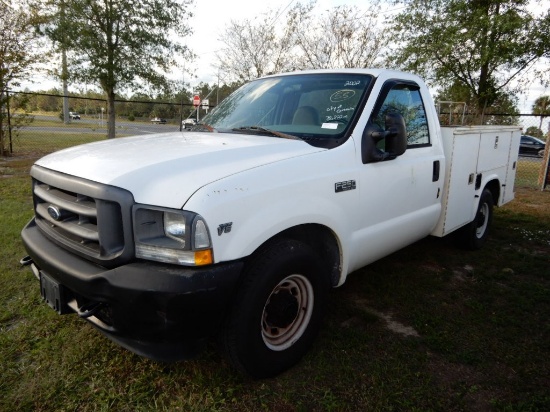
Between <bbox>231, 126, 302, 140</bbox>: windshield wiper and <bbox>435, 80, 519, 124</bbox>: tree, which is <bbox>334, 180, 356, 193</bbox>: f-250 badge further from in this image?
<bbox>435, 80, 519, 124</bbox>: tree

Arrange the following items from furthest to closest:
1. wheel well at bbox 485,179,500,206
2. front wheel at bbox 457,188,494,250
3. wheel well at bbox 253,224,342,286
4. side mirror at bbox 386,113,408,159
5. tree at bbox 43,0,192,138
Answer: tree at bbox 43,0,192,138
wheel well at bbox 485,179,500,206
front wheel at bbox 457,188,494,250
side mirror at bbox 386,113,408,159
wheel well at bbox 253,224,342,286

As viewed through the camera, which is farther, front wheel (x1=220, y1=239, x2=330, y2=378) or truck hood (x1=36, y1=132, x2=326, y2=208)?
front wheel (x1=220, y1=239, x2=330, y2=378)

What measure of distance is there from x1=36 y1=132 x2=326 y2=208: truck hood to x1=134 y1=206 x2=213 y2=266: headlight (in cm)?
7

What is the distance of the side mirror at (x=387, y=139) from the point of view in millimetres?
2717

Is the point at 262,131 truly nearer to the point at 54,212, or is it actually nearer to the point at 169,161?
the point at 169,161

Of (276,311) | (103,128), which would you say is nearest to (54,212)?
(276,311)

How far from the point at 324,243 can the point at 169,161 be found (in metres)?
1.18

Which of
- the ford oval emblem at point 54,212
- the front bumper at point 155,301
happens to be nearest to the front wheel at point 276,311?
the front bumper at point 155,301

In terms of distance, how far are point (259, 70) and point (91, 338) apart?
17.1m

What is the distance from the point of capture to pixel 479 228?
499cm

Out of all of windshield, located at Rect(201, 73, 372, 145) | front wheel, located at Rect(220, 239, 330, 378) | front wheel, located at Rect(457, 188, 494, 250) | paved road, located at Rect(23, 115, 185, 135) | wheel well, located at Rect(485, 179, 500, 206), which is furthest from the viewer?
paved road, located at Rect(23, 115, 185, 135)

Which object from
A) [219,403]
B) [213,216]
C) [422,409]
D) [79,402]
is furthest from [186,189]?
[422,409]

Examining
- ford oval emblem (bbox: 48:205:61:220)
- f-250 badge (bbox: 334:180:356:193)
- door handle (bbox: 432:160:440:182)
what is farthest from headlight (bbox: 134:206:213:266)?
door handle (bbox: 432:160:440:182)

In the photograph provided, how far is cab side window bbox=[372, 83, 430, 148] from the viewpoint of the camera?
124 inches
